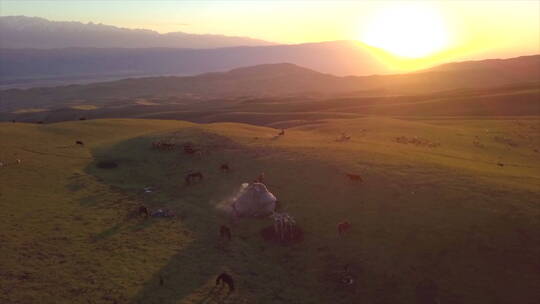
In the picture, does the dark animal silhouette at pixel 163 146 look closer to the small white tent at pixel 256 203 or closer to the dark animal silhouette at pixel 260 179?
the dark animal silhouette at pixel 260 179

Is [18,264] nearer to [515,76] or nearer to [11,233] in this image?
[11,233]

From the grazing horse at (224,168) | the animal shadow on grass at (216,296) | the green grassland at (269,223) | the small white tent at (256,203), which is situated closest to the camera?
the animal shadow on grass at (216,296)

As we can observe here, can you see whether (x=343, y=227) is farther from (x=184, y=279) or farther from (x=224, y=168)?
(x=224, y=168)

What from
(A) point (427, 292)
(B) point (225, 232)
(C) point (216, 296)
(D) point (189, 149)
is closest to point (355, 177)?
(B) point (225, 232)

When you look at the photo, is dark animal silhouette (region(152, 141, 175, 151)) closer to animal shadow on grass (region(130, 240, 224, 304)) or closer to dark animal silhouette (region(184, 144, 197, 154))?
→ dark animal silhouette (region(184, 144, 197, 154))

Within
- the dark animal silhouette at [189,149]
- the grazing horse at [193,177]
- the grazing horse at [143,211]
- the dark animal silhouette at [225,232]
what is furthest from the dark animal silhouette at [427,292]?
the dark animal silhouette at [189,149]

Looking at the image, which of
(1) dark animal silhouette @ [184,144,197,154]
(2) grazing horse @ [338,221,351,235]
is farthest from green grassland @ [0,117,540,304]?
(1) dark animal silhouette @ [184,144,197,154]

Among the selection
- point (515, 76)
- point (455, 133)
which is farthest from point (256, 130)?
point (515, 76)
